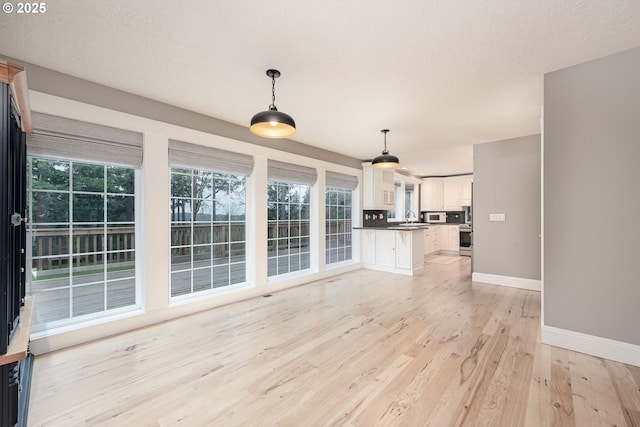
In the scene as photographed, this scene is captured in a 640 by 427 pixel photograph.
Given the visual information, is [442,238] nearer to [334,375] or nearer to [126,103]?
[334,375]

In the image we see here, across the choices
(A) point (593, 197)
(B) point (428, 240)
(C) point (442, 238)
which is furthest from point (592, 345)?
(C) point (442, 238)

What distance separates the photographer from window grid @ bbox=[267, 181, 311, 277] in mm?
4641

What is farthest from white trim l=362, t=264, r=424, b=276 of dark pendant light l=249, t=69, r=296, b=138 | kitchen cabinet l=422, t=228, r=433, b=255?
dark pendant light l=249, t=69, r=296, b=138

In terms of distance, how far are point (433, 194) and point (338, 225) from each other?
437 centimetres

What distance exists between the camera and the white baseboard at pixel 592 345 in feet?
7.48

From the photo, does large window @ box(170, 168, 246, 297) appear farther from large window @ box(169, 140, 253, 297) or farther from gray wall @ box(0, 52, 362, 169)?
gray wall @ box(0, 52, 362, 169)

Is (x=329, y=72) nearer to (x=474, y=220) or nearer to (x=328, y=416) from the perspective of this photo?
(x=328, y=416)

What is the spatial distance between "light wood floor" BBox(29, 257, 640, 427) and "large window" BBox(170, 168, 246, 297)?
0.61 m

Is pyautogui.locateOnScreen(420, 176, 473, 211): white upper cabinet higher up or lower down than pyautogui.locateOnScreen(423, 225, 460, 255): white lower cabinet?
higher up

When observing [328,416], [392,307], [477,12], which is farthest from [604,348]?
[477,12]

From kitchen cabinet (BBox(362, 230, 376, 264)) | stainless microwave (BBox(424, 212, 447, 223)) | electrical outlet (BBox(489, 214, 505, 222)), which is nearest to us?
electrical outlet (BBox(489, 214, 505, 222))

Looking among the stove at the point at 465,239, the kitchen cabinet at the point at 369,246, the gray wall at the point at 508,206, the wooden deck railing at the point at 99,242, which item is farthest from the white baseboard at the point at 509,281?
the wooden deck railing at the point at 99,242

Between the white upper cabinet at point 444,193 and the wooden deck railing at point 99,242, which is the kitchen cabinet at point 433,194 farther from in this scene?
the wooden deck railing at point 99,242

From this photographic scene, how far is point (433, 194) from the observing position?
29.1 feet
